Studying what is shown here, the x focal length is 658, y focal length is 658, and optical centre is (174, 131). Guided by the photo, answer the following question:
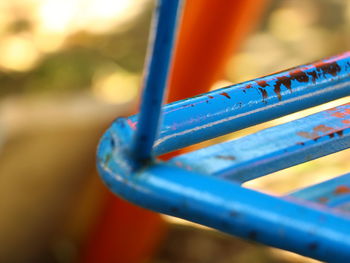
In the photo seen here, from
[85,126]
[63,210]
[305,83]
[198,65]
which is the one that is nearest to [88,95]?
[85,126]

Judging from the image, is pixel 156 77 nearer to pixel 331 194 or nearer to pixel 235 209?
pixel 235 209

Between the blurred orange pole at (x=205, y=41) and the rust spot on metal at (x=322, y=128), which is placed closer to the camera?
the rust spot on metal at (x=322, y=128)

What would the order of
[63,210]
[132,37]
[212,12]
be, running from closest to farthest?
[212,12] < [63,210] < [132,37]

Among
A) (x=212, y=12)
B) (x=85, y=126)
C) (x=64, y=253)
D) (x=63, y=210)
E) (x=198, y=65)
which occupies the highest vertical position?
(x=212, y=12)

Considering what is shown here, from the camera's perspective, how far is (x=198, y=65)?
1784 millimetres

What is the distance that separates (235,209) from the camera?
1.50ft

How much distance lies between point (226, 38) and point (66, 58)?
834 mm

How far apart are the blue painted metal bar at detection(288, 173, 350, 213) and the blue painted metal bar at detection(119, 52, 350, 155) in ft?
0.25

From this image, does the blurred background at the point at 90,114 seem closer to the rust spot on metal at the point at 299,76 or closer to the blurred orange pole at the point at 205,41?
the blurred orange pole at the point at 205,41

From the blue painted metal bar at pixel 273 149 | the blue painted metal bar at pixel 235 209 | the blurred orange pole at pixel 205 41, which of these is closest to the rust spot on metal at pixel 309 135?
the blue painted metal bar at pixel 273 149

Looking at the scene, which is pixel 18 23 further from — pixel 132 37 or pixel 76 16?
pixel 132 37

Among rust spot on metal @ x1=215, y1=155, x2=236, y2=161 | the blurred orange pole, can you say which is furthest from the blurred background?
rust spot on metal @ x1=215, y1=155, x2=236, y2=161

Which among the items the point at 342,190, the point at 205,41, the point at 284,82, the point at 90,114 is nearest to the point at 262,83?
the point at 284,82

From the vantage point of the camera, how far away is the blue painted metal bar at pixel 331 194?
23.3 inches
